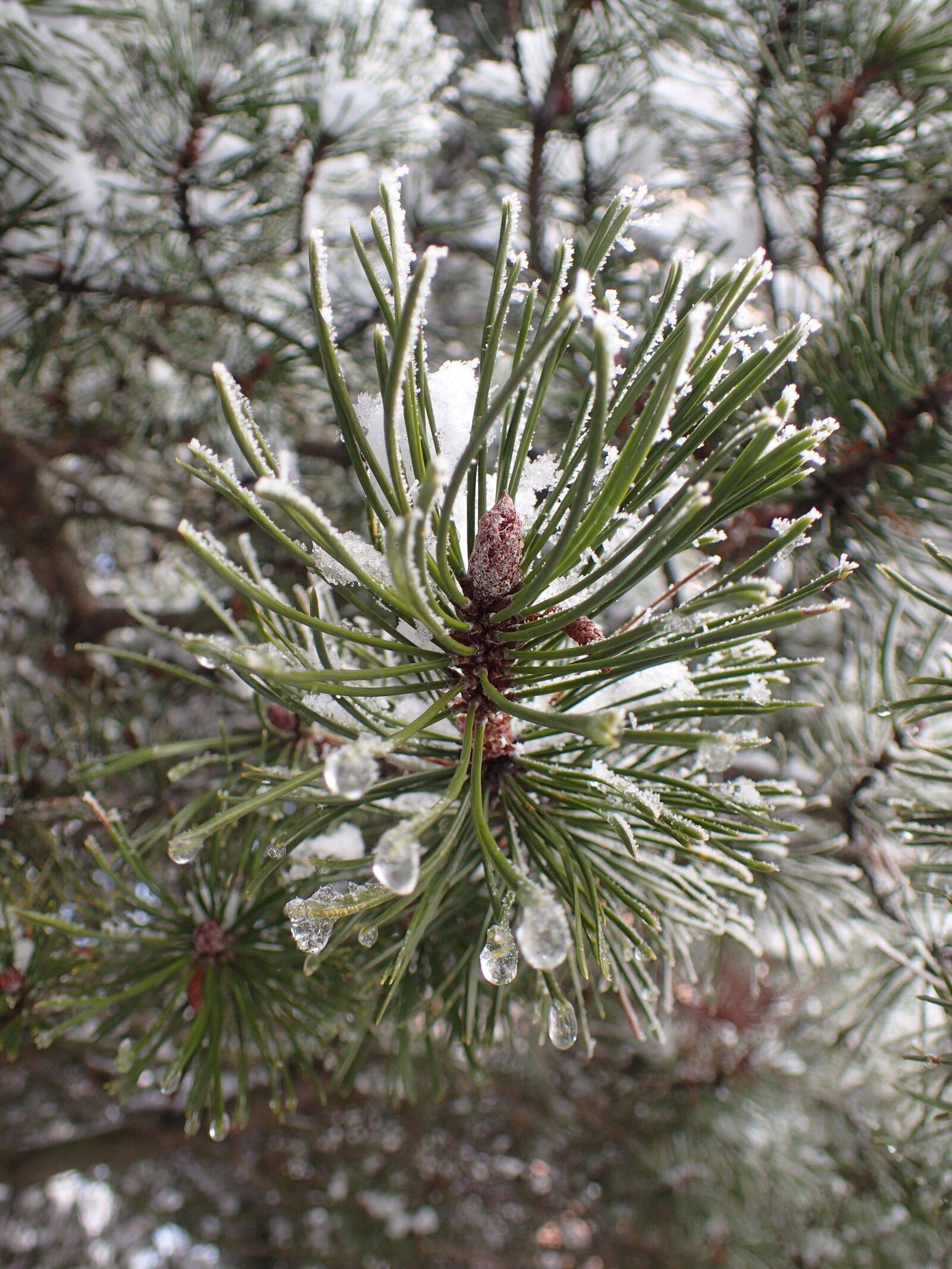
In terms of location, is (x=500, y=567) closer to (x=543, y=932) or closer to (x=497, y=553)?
(x=497, y=553)

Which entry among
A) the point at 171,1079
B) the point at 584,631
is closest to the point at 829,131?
the point at 584,631

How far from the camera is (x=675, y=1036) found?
1.44m

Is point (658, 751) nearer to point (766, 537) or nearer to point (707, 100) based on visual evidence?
point (766, 537)

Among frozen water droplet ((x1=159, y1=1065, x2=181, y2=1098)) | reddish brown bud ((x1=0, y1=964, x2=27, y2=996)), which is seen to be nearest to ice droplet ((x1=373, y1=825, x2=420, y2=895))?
frozen water droplet ((x1=159, y1=1065, x2=181, y2=1098))

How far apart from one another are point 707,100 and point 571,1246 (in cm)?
213

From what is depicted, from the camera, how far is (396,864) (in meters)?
0.28

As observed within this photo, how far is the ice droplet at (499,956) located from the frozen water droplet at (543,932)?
7 cm

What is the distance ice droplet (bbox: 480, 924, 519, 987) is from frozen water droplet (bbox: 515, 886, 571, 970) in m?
0.07

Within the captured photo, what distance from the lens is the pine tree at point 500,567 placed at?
34 centimetres

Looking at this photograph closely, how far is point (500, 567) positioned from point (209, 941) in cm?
38

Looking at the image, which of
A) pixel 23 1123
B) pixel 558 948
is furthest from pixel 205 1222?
pixel 558 948

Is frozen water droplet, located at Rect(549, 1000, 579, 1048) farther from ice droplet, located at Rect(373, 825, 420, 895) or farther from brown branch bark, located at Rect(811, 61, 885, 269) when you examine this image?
brown branch bark, located at Rect(811, 61, 885, 269)

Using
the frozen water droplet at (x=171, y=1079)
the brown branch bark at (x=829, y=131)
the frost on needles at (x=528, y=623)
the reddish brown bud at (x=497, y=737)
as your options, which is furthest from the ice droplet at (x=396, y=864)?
the brown branch bark at (x=829, y=131)

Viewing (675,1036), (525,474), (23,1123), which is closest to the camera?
(525,474)
